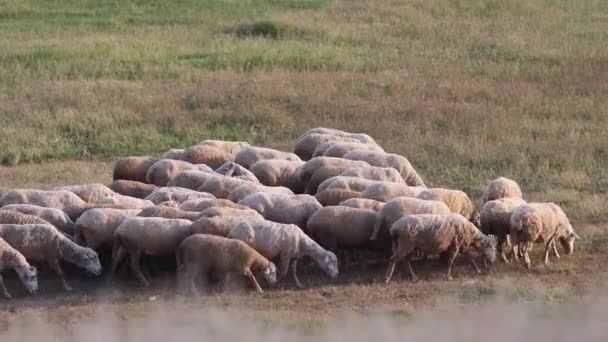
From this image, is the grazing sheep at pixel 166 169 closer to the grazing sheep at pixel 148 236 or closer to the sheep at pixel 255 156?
the sheep at pixel 255 156

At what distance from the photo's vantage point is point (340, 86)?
21.0 m

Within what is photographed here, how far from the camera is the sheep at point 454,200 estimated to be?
1296 cm

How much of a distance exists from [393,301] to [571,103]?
32.0 ft

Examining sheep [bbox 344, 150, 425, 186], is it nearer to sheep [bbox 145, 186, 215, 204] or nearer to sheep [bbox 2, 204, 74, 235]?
sheep [bbox 145, 186, 215, 204]

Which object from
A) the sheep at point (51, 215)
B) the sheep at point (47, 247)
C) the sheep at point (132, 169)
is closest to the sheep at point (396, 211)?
the sheep at point (47, 247)

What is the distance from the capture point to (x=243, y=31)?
2620 cm

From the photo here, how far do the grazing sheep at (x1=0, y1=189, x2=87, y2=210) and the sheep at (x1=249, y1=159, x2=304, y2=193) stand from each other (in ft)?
7.07

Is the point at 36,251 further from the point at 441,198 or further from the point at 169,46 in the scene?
the point at 169,46

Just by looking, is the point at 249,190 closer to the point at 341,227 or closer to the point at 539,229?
the point at 341,227

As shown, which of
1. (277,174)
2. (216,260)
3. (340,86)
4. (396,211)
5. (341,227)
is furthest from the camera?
(340,86)

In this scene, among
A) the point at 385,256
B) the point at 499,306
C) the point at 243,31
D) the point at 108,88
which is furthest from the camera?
the point at 243,31

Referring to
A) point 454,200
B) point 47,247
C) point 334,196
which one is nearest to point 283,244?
point 334,196

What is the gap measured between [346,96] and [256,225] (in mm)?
8731

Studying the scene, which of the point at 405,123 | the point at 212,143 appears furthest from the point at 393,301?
the point at 405,123
